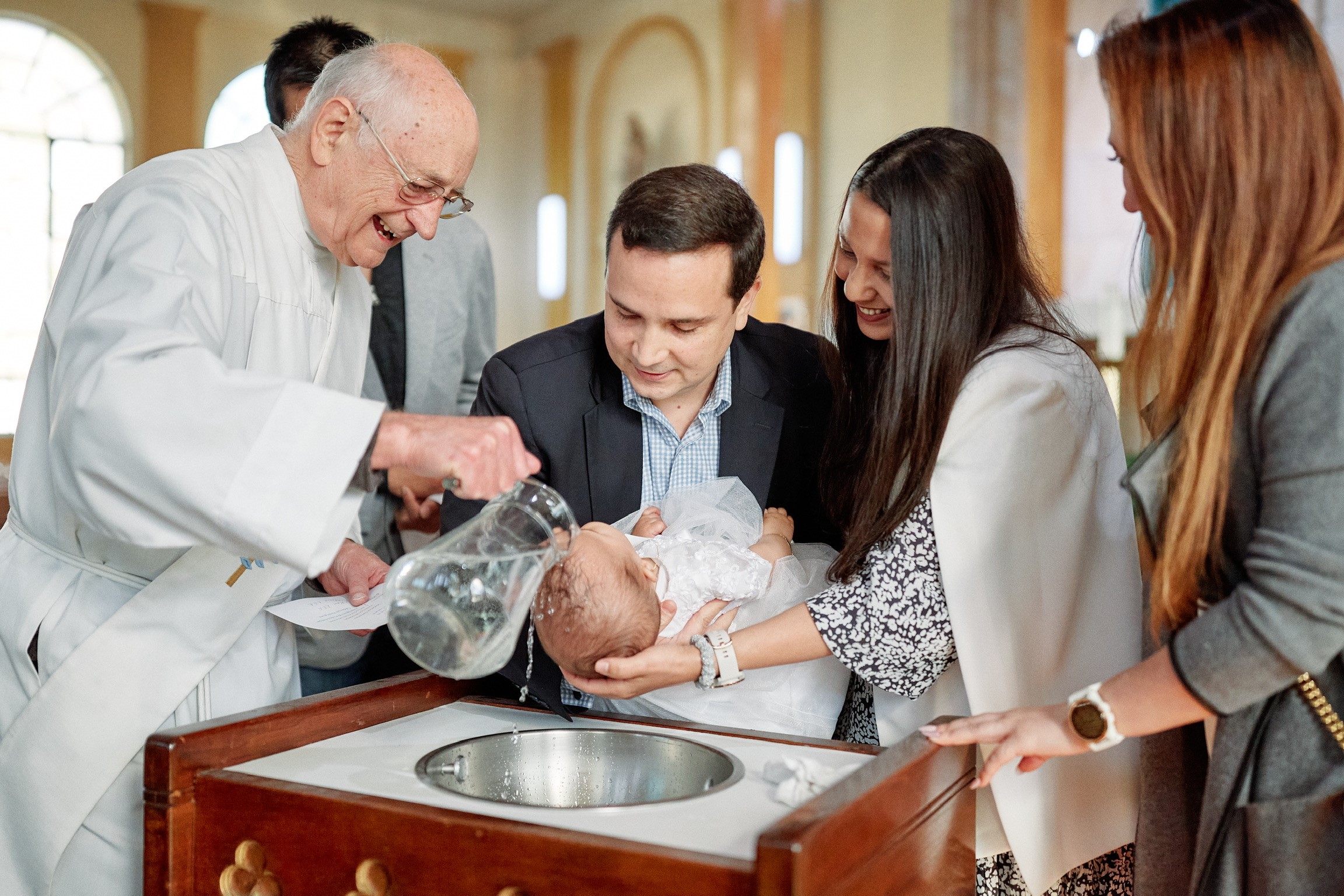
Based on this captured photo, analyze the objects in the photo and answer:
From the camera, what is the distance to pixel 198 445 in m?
1.38

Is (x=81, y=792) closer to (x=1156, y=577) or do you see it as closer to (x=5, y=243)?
(x=1156, y=577)

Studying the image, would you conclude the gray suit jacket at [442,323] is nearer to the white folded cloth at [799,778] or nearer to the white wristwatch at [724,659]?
the white wristwatch at [724,659]

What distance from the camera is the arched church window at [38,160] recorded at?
7079 mm

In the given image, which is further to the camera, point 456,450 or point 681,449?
point 681,449

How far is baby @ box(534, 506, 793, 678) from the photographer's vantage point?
68.2 inches

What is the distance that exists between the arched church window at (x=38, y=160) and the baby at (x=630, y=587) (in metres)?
5.97

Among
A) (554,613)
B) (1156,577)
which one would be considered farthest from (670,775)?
(1156,577)

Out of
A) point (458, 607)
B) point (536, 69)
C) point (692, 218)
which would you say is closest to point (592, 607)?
point (458, 607)

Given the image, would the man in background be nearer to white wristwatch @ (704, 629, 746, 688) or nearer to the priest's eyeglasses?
the priest's eyeglasses

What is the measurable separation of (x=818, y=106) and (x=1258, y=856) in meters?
7.04

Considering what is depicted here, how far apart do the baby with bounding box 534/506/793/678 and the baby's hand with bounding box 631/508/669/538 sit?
1 cm

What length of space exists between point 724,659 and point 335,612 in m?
0.58

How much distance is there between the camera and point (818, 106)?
786 cm

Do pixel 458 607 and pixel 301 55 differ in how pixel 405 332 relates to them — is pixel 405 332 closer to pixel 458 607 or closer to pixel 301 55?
pixel 301 55
